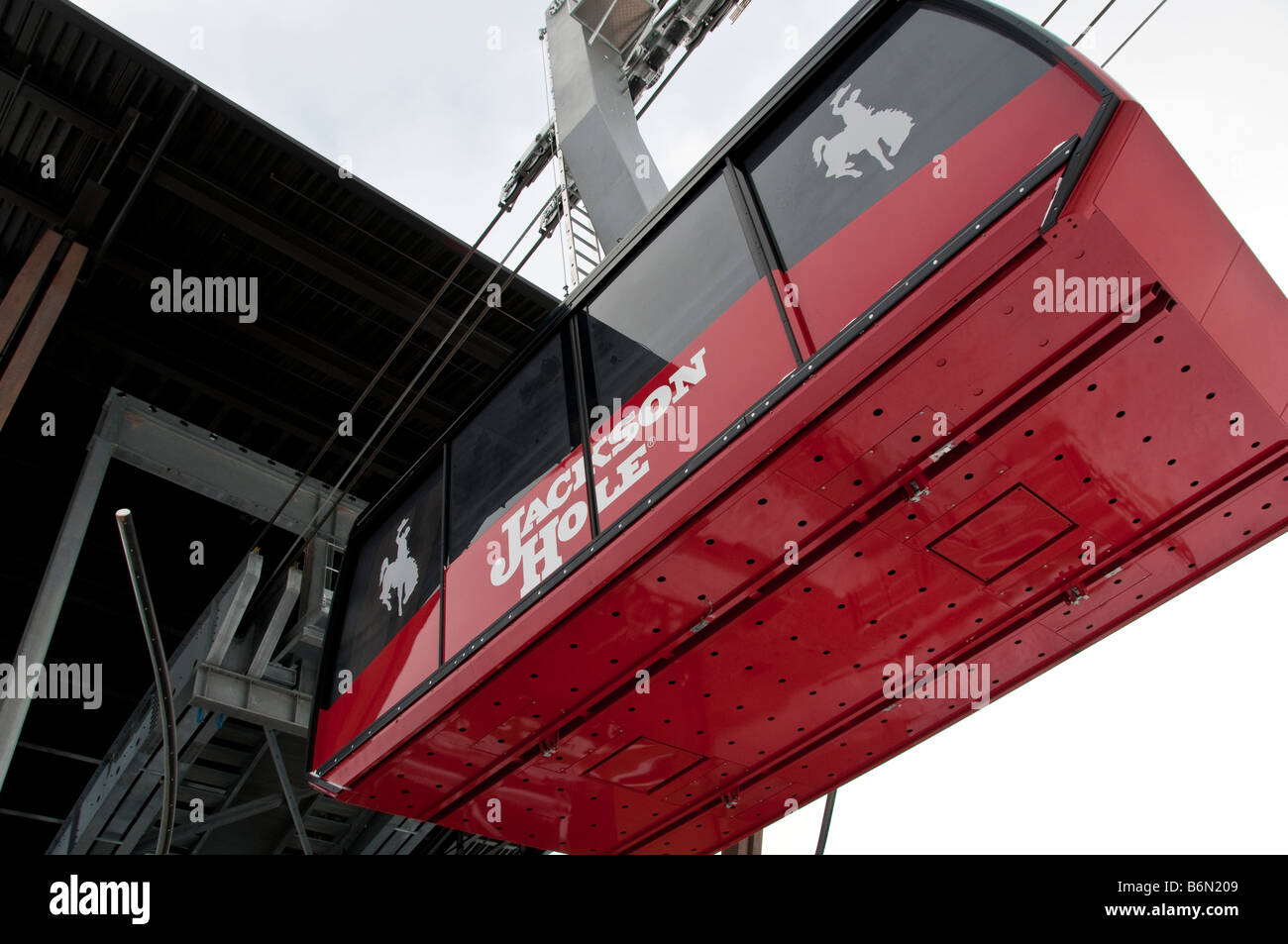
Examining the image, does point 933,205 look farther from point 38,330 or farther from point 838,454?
point 38,330

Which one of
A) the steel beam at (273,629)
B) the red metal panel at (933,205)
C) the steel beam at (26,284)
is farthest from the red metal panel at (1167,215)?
the steel beam at (26,284)

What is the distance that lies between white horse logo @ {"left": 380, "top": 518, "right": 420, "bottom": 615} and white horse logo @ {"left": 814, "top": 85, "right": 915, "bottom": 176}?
3617 millimetres

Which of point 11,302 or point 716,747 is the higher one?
point 11,302

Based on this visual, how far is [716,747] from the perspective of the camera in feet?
20.2

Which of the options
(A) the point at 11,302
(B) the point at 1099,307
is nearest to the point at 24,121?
(A) the point at 11,302

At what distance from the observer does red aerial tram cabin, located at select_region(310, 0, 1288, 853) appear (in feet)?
13.4

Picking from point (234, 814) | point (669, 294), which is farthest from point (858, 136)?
point (234, 814)

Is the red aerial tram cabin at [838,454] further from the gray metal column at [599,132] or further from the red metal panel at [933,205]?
the gray metal column at [599,132]

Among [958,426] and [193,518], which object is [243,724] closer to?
[193,518]

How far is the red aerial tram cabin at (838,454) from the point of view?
4082 mm

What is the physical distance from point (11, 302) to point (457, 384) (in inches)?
192

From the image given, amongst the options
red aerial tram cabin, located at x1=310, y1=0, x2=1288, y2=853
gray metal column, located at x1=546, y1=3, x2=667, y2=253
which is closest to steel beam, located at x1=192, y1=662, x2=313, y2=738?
red aerial tram cabin, located at x1=310, y1=0, x2=1288, y2=853
